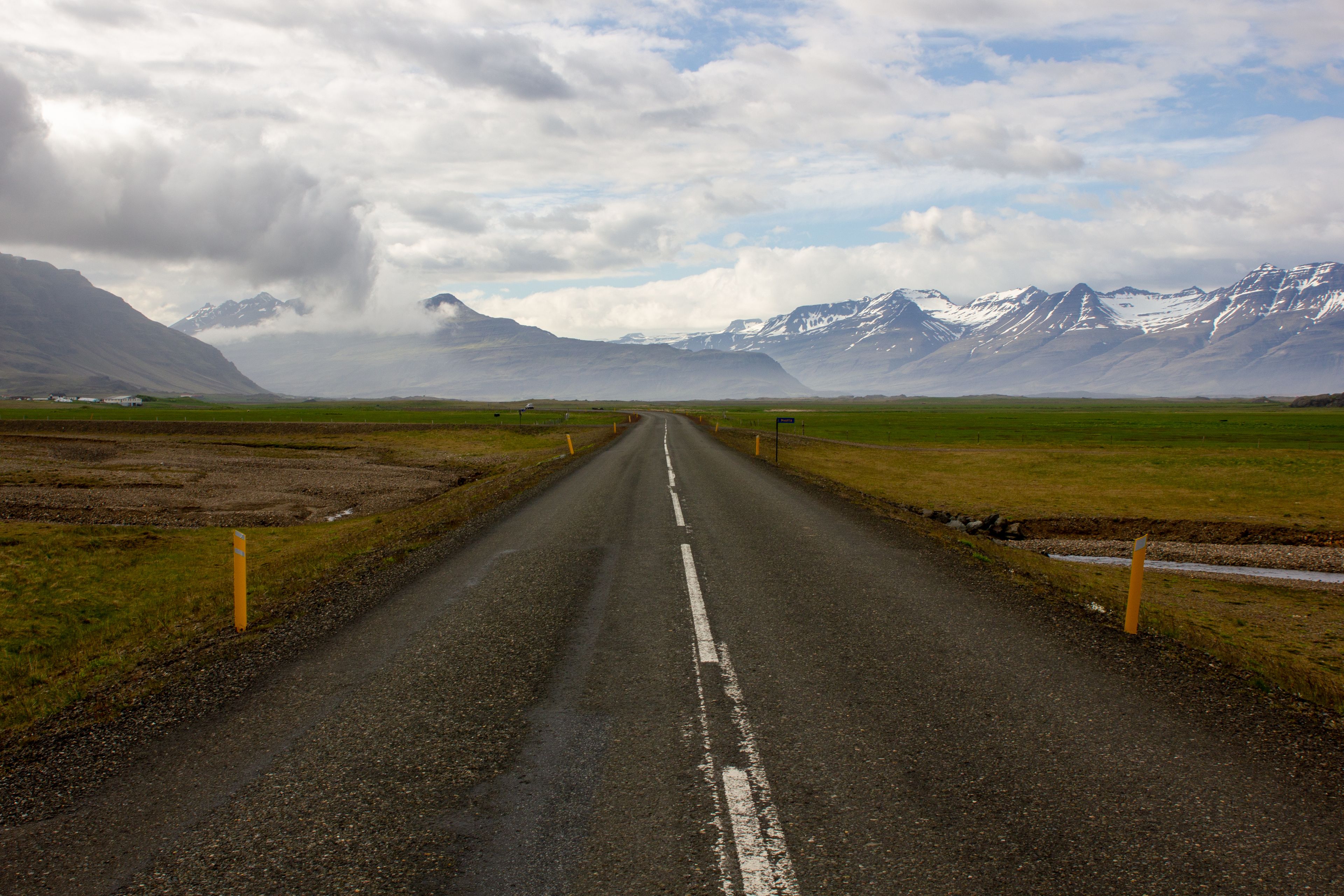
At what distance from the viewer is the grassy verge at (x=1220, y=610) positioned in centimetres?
857

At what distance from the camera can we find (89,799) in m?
5.12

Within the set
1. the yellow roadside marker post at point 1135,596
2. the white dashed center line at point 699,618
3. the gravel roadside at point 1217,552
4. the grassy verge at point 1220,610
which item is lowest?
the gravel roadside at point 1217,552

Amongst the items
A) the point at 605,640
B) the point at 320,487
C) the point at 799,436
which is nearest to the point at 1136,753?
the point at 605,640

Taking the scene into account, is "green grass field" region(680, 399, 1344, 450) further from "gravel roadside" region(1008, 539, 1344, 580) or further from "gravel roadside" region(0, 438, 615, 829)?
"gravel roadside" region(0, 438, 615, 829)

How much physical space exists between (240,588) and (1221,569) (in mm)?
20374

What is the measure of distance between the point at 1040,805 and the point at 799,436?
196 feet

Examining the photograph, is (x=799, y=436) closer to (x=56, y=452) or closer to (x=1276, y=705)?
(x=56, y=452)

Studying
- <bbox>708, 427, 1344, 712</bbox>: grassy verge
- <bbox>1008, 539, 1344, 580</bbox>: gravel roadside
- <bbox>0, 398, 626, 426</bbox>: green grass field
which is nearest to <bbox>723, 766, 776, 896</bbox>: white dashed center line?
<bbox>708, 427, 1344, 712</bbox>: grassy verge

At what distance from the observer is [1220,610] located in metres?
13.4

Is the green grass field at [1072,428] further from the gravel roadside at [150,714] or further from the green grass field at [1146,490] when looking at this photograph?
the gravel roadside at [150,714]

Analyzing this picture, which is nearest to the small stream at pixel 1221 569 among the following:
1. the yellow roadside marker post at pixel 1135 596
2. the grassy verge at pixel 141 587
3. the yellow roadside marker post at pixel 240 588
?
the yellow roadside marker post at pixel 1135 596

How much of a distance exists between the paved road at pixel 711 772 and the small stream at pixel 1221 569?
1086 centimetres

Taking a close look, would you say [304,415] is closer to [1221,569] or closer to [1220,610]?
[1221,569]

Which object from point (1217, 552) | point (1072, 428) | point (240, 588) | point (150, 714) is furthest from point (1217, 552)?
point (1072, 428)
